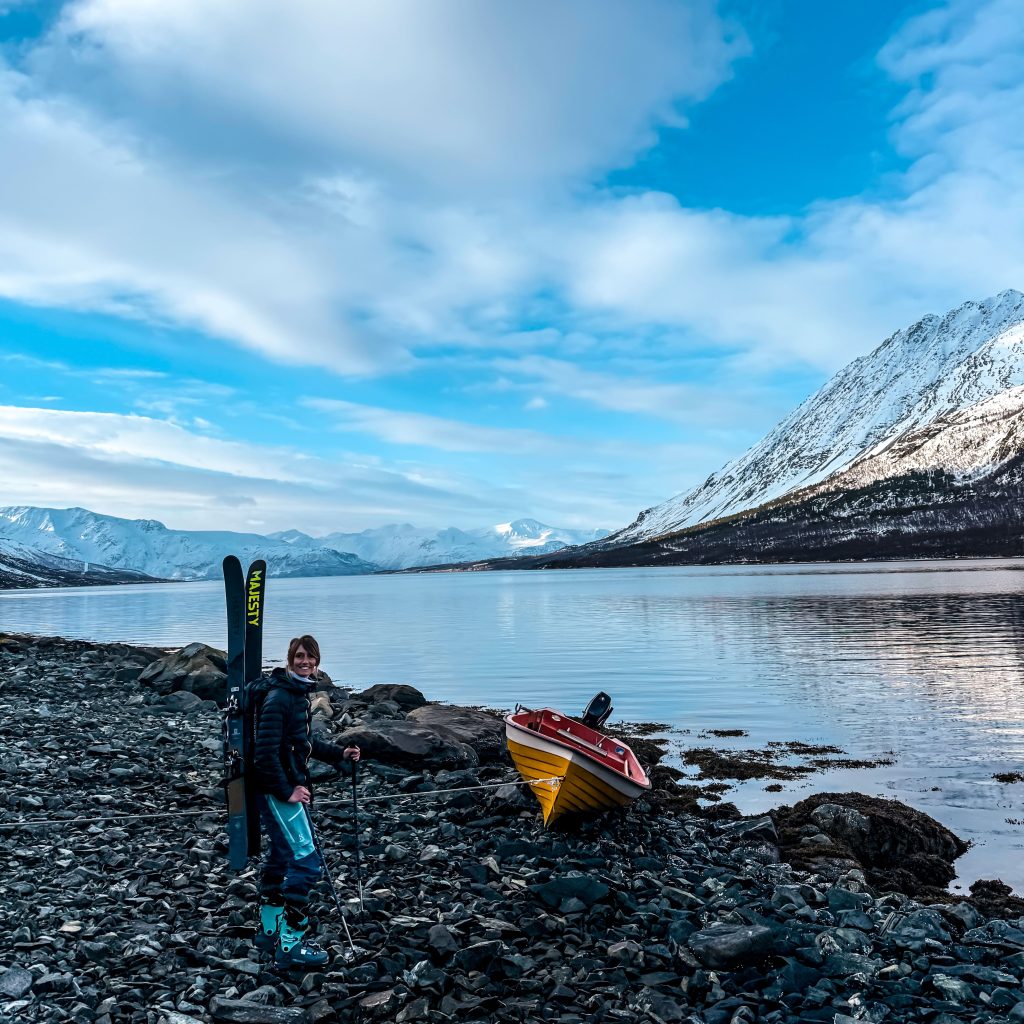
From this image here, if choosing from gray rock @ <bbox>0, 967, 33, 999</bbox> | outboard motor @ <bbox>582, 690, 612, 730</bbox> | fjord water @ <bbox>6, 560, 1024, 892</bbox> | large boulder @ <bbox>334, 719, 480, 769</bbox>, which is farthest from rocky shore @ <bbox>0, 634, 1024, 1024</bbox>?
fjord water @ <bbox>6, 560, 1024, 892</bbox>

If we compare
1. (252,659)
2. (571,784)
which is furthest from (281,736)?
(571,784)

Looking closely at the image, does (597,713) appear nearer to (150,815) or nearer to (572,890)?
(572,890)

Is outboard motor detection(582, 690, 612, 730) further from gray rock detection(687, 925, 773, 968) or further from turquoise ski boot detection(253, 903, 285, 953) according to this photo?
turquoise ski boot detection(253, 903, 285, 953)

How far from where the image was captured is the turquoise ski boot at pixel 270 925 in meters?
9.15

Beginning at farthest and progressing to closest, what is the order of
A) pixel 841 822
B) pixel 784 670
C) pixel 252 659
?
pixel 784 670
pixel 841 822
pixel 252 659

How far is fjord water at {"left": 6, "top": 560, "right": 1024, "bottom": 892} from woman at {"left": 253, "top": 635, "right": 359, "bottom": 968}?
12.5m

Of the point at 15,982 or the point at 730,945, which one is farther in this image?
the point at 730,945

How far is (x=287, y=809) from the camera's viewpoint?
30.8ft

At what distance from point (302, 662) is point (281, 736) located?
88cm

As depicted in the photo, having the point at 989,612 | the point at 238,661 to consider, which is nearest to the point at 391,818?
the point at 238,661

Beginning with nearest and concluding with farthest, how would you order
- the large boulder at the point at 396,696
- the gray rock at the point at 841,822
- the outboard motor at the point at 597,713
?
the gray rock at the point at 841,822, the outboard motor at the point at 597,713, the large boulder at the point at 396,696

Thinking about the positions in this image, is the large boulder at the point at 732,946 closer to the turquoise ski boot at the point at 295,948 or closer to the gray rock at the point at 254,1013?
the turquoise ski boot at the point at 295,948

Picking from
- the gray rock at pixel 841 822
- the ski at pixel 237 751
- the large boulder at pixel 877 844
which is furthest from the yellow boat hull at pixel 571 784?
the ski at pixel 237 751

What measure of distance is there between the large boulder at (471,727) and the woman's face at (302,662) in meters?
12.6
